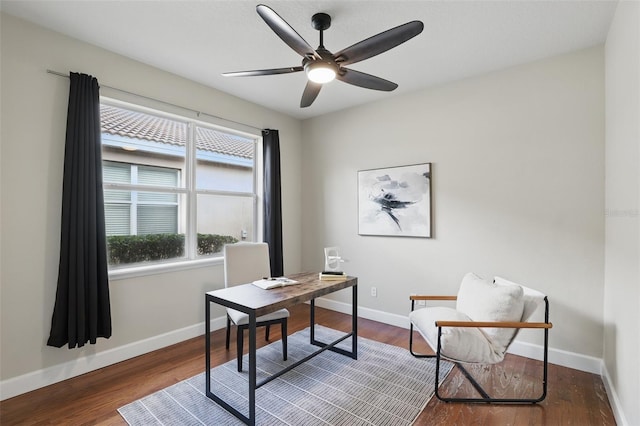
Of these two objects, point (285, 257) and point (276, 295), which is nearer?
point (276, 295)

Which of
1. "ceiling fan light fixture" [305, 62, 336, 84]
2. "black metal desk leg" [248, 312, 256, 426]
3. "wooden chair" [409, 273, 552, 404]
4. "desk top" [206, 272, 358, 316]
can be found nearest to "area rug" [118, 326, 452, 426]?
"black metal desk leg" [248, 312, 256, 426]

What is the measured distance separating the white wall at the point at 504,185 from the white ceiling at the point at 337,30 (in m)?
0.35

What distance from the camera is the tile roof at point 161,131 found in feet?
9.44

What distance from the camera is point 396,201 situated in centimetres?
367

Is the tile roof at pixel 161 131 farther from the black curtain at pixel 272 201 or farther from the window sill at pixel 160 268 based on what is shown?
the window sill at pixel 160 268

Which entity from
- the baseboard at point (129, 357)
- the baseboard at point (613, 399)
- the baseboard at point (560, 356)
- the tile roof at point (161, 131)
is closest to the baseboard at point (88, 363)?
the baseboard at point (129, 357)

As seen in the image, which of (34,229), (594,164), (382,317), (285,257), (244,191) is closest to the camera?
(34,229)

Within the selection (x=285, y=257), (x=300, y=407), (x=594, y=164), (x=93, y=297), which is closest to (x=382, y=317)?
(x=285, y=257)

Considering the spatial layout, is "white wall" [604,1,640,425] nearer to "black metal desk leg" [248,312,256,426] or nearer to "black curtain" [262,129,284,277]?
"black metal desk leg" [248,312,256,426]

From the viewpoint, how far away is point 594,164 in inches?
101

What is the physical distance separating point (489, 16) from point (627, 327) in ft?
7.25

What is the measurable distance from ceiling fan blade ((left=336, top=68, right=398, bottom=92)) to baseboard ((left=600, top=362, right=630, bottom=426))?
2.56 meters

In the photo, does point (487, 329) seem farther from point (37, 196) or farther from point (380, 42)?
point (37, 196)

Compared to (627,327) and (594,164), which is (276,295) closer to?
(627,327)
